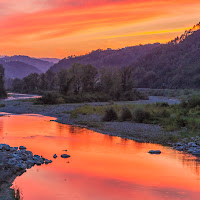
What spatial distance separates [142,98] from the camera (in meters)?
73.5

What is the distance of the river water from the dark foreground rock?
36 cm

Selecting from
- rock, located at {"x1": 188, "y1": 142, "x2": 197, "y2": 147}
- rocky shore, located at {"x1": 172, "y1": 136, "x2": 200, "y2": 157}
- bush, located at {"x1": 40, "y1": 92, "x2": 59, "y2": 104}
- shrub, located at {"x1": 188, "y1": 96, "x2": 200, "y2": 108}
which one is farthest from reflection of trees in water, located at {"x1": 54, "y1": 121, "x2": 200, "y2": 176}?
bush, located at {"x1": 40, "y1": 92, "x2": 59, "y2": 104}

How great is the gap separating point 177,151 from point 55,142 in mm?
7998

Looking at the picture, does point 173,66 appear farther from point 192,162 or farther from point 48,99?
point 192,162

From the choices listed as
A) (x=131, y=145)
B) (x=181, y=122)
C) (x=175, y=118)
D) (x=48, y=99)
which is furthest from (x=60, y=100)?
(x=131, y=145)

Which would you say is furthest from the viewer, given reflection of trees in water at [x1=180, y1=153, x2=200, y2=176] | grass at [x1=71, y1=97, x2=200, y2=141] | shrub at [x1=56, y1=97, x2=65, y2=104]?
shrub at [x1=56, y1=97, x2=65, y2=104]

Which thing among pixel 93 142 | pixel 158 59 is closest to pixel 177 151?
pixel 93 142

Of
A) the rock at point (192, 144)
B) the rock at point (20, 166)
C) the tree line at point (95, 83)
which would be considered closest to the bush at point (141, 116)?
the rock at point (192, 144)

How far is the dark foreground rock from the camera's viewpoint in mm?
13063

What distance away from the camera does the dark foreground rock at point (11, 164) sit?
42.9 ft

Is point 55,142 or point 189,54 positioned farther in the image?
point 189,54

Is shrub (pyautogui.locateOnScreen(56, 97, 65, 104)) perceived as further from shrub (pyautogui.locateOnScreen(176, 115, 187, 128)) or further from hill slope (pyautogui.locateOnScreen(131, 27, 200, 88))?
hill slope (pyautogui.locateOnScreen(131, 27, 200, 88))

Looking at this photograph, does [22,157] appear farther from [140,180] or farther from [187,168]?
[187,168]

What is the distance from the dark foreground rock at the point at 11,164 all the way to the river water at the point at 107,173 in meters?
0.36
